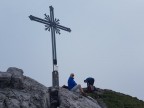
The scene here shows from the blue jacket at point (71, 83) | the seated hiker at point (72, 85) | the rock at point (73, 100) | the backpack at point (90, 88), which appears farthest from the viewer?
the backpack at point (90, 88)

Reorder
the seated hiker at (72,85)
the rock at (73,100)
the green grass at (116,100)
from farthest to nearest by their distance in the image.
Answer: the green grass at (116,100)
the seated hiker at (72,85)
the rock at (73,100)

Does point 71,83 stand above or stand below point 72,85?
above

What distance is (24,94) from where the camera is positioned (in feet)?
62.3

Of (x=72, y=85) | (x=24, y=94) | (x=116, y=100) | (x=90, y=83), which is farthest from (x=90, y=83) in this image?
(x=24, y=94)

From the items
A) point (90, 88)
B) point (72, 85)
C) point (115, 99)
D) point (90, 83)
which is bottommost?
point (72, 85)

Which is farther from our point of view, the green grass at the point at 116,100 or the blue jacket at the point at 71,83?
the green grass at the point at 116,100

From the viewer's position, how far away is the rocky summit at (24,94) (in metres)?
18.3

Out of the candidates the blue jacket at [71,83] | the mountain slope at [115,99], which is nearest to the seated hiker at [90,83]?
the mountain slope at [115,99]

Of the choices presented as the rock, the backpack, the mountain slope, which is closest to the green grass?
the mountain slope

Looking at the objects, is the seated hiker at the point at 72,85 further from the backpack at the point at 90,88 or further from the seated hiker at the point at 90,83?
the backpack at the point at 90,88

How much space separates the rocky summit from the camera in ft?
59.9

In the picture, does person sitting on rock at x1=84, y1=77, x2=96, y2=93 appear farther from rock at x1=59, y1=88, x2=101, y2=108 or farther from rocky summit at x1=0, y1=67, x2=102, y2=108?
rocky summit at x1=0, y1=67, x2=102, y2=108

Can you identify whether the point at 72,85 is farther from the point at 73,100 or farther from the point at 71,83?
the point at 73,100

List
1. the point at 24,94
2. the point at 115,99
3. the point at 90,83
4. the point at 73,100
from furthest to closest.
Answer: the point at 115,99, the point at 90,83, the point at 73,100, the point at 24,94
